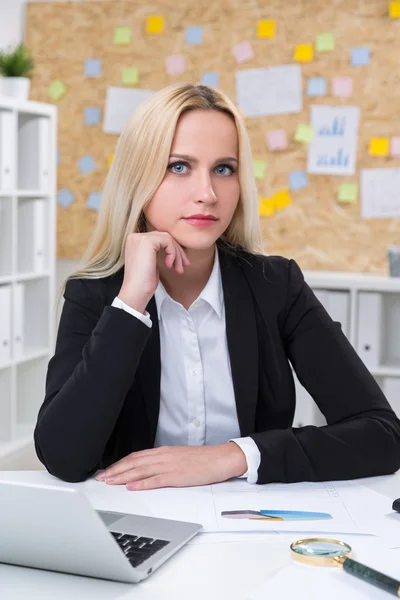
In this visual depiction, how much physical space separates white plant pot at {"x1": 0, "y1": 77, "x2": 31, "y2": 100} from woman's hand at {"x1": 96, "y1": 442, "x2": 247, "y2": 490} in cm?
254

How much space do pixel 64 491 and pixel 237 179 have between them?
0.93 metres

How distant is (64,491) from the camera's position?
874 mm

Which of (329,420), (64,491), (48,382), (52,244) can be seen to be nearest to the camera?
(64,491)

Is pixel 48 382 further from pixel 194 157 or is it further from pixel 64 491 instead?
pixel 64 491

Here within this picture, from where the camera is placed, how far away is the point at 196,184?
1.57m

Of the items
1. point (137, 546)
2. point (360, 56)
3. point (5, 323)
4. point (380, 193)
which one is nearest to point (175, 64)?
point (360, 56)

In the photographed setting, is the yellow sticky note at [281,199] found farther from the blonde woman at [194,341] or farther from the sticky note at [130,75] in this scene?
the blonde woman at [194,341]

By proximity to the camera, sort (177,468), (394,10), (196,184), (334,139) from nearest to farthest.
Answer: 1. (177,468)
2. (196,184)
3. (394,10)
4. (334,139)

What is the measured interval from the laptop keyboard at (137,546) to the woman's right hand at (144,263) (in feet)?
1.71

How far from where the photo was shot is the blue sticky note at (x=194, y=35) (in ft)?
12.4

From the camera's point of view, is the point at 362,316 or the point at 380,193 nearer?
the point at 362,316

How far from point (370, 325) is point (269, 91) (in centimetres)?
114

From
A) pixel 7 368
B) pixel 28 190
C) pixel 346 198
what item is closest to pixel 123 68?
pixel 28 190

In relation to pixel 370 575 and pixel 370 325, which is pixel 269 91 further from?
pixel 370 575
